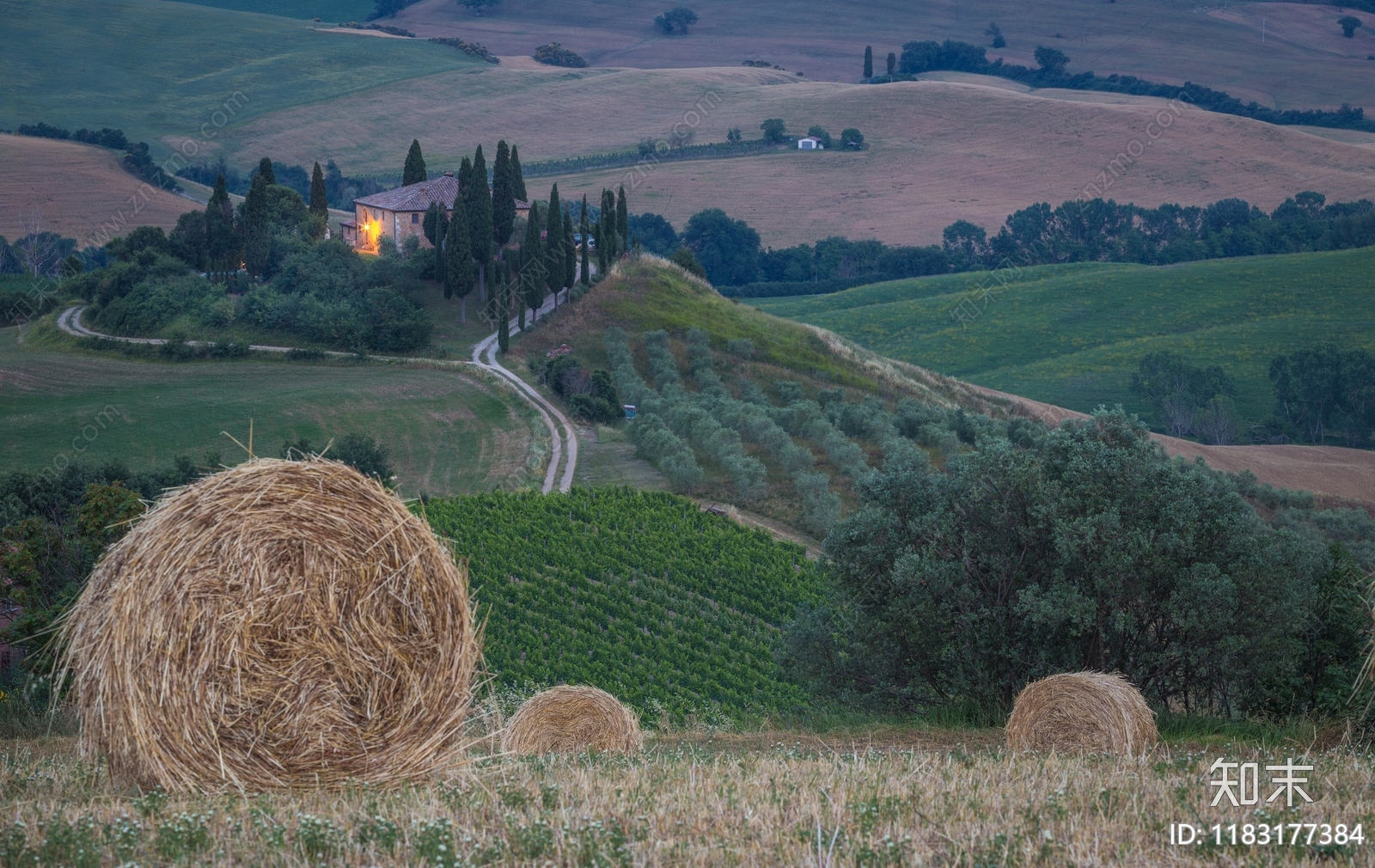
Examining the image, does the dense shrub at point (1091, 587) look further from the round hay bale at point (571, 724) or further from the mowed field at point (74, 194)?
the mowed field at point (74, 194)

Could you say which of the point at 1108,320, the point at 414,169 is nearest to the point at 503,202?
the point at 414,169

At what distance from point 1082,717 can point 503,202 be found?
59.1m

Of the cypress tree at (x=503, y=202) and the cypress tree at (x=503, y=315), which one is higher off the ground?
the cypress tree at (x=503, y=202)

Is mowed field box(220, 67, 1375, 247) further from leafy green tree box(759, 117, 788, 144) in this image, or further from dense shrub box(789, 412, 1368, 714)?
dense shrub box(789, 412, 1368, 714)

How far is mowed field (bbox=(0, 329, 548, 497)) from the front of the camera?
1880 inches

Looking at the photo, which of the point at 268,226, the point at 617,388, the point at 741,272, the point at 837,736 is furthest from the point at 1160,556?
the point at 741,272

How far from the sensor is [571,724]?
12.9 m

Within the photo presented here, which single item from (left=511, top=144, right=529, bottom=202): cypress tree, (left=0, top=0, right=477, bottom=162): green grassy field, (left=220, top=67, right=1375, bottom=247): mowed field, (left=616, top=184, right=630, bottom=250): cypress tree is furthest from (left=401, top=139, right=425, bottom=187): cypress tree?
(left=0, top=0, right=477, bottom=162): green grassy field

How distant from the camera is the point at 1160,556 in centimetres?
1692

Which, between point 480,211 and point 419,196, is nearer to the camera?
point 480,211

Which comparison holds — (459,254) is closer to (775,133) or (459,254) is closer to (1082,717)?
(1082,717)

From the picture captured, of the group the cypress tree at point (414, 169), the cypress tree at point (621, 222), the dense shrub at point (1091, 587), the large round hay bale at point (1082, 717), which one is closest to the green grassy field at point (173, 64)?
the cypress tree at point (414, 169)

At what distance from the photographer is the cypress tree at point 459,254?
61.8 m

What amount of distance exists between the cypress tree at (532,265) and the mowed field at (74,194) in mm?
50509
